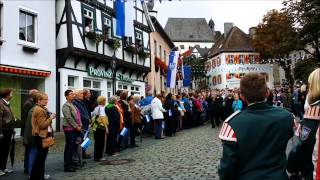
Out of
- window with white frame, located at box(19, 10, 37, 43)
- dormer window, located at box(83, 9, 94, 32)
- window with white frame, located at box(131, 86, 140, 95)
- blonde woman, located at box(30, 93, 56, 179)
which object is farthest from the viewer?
window with white frame, located at box(131, 86, 140, 95)

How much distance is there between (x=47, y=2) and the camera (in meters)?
21.8

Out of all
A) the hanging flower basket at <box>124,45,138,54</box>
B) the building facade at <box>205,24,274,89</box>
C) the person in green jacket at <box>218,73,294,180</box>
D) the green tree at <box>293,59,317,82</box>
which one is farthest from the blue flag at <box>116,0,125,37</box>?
the building facade at <box>205,24,274,89</box>

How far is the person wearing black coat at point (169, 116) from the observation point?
18828mm

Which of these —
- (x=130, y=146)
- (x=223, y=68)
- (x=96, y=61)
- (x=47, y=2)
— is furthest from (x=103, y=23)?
(x=223, y=68)

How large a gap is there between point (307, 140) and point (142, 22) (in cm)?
2971

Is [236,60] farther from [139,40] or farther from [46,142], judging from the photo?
[46,142]

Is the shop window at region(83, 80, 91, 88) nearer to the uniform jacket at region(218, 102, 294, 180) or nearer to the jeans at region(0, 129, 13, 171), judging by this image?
the jeans at region(0, 129, 13, 171)

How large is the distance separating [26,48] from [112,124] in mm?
8625

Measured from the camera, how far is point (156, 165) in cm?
1058

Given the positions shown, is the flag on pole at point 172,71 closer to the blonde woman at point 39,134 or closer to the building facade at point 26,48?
the building facade at point 26,48

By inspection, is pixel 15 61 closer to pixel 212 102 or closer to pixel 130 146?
pixel 130 146

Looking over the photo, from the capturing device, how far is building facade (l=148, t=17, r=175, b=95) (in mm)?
38969

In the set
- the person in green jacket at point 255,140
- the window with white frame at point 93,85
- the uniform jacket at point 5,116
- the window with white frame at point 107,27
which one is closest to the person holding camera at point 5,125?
the uniform jacket at point 5,116

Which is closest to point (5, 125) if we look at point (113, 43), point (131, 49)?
point (113, 43)
